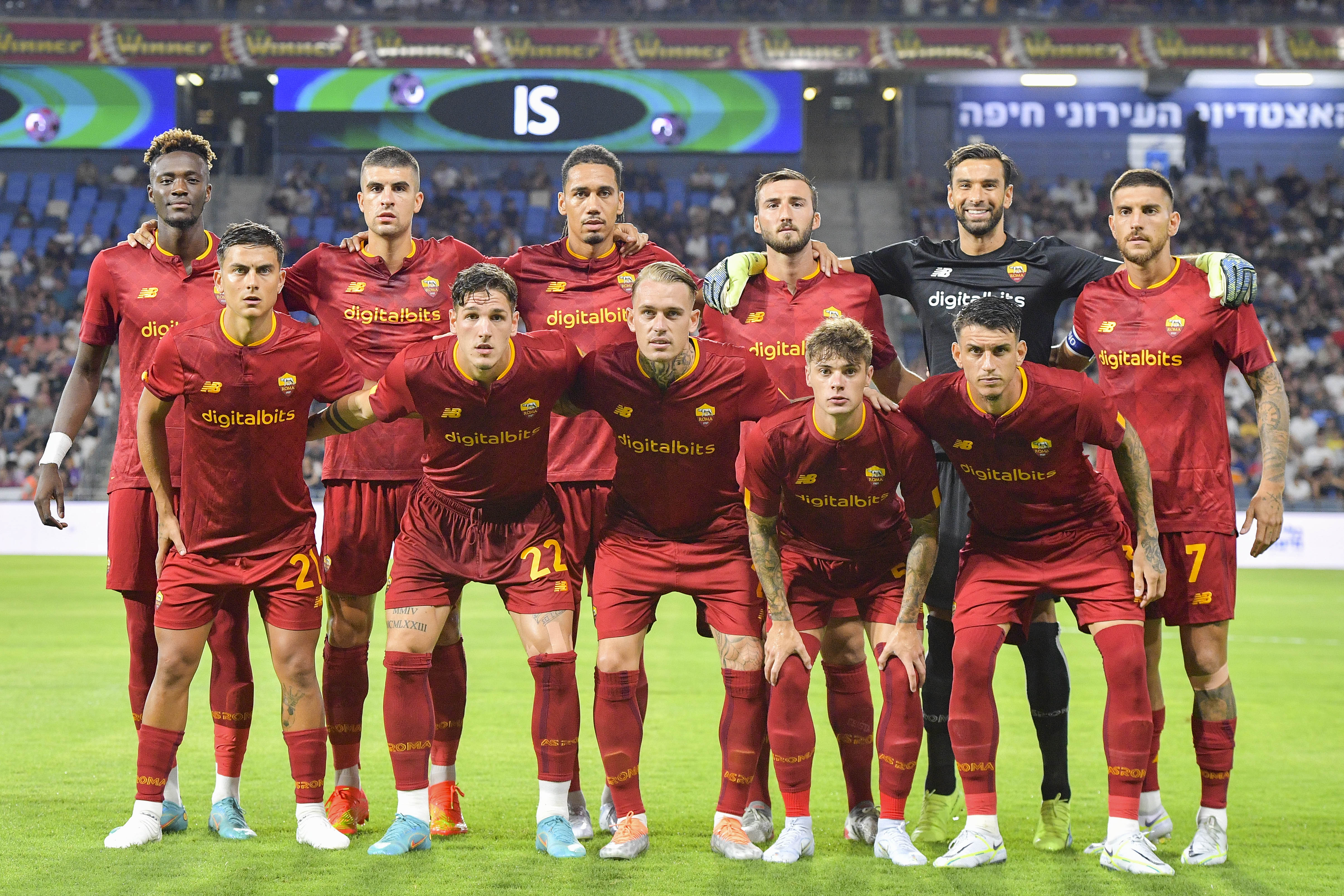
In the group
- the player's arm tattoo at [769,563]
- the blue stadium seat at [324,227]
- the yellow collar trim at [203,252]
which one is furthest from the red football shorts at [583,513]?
the blue stadium seat at [324,227]

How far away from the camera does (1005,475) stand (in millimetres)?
5082

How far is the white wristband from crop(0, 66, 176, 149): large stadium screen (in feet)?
79.6

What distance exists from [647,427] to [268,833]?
7.12 ft

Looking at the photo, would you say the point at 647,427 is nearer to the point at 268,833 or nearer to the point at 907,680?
the point at 907,680

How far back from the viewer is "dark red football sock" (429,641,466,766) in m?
5.62

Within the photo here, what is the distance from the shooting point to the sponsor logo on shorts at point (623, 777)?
5.04m

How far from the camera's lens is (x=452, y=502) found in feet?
17.4

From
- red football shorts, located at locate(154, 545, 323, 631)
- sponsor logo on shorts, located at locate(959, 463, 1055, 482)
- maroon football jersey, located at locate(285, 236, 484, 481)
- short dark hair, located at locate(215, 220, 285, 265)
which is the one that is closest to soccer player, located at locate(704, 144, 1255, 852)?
sponsor logo on shorts, located at locate(959, 463, 1055, 482)

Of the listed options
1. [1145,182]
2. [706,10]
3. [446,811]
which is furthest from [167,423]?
[706,10]

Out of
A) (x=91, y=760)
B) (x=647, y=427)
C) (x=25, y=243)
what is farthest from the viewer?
(x=25, y=243)

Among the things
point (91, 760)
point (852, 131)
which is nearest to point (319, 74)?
point (852, 131)

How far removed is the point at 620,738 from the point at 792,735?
65cm

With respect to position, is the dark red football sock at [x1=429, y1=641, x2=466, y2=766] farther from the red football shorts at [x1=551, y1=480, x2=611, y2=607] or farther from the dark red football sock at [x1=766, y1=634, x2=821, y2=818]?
the dark red football sock at [x1=766, y1=634, x2=821, y2=818]

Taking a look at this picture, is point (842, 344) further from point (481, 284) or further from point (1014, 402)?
point (481, 284)
